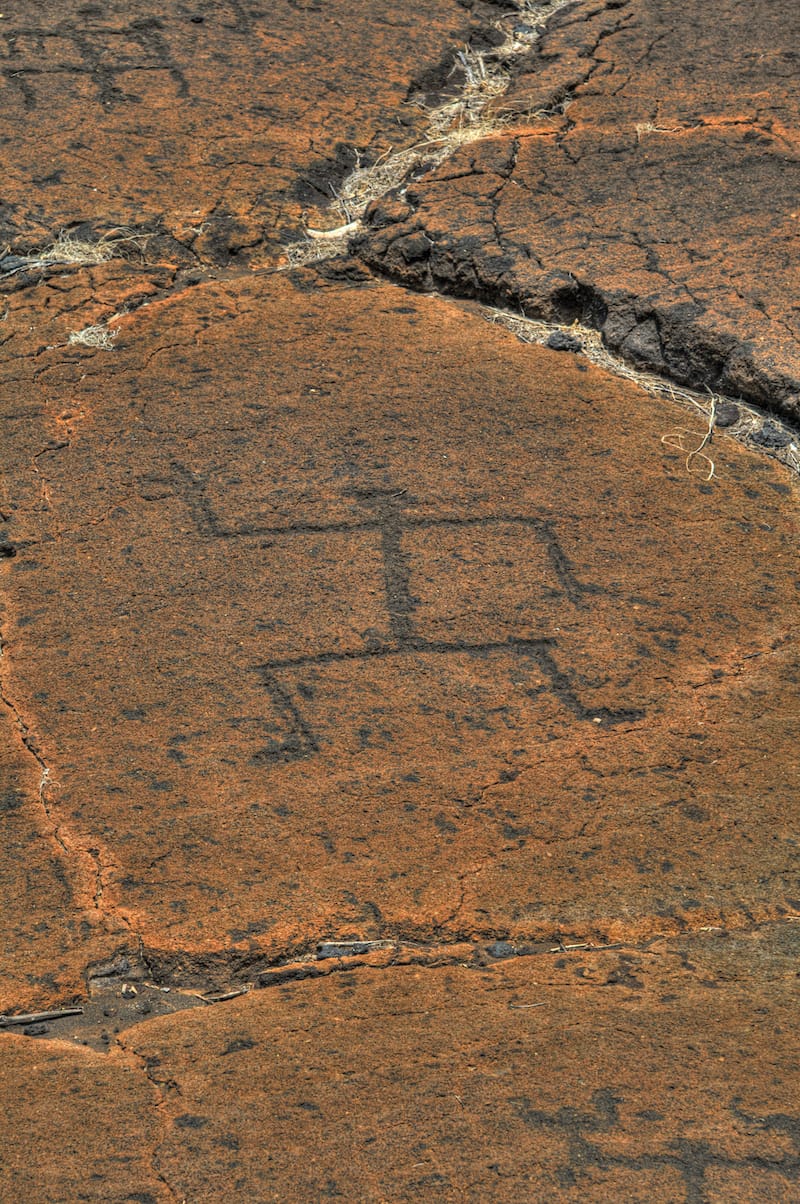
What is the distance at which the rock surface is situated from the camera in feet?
5.67

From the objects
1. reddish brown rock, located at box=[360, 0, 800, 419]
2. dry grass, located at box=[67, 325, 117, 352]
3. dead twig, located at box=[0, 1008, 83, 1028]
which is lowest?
dead twig, located at box=[0, 1008, 83, 1028]

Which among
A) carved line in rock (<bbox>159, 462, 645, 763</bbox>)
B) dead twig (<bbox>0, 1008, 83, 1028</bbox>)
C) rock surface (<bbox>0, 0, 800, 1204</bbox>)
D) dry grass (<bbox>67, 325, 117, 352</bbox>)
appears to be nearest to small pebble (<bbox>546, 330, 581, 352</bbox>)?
rock surface (<bbox>0, 0, 800, 1204</bbox>)

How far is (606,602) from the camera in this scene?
2596 millimetres

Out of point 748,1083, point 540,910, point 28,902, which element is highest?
point 748,1083

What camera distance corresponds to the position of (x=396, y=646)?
2496 millimetres

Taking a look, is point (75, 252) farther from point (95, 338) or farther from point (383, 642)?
point (383, 642)

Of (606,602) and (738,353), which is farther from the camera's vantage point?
(738,353)

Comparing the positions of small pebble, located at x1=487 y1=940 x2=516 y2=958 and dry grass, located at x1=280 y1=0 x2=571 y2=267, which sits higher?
dry grass, located at x1=280 y1=0 x2=571 y2=267

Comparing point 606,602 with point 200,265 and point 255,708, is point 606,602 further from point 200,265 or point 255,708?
point 200,265

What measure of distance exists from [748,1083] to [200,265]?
256 cm

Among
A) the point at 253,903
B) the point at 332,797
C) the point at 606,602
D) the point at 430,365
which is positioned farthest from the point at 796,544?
the point at 253,903

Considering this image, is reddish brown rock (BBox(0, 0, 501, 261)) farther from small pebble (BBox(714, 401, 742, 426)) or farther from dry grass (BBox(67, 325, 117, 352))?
small pebble (BBox(714, 401, 742, 426))

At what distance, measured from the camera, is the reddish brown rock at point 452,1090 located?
1.60 m

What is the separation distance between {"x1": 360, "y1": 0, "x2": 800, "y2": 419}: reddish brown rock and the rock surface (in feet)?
0.05
